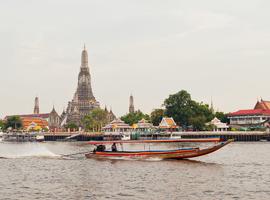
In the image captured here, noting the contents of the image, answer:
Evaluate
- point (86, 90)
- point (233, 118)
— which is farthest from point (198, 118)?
point (86, 90)

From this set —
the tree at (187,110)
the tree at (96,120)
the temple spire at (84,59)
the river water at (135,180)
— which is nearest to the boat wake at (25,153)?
the river water at (135,180)

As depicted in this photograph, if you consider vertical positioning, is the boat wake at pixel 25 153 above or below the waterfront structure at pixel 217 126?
below

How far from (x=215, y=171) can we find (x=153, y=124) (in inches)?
3873

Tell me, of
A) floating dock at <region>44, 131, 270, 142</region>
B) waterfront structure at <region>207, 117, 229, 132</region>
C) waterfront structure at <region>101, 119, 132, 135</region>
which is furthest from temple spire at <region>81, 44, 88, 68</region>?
waterfront structure at <region>207, 117, 229, 132</region>

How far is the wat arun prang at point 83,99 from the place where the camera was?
177m

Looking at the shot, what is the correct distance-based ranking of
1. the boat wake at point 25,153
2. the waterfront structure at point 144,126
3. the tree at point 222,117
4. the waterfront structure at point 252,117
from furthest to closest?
1. the tree at point 222,117
2. the waterfront structure at point 144,126
3. the waterfront structure at point 252,117
4. the boat wake at point 25,153

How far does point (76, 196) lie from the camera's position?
24875 millimetres

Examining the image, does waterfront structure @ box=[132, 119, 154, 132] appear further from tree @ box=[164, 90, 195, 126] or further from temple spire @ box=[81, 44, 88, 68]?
temple spire @ box=[81, 44, 88, 68]

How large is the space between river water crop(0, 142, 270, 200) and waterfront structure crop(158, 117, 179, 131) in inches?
2991

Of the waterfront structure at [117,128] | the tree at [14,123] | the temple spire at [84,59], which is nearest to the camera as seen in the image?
the waterfront structure at [117,128]

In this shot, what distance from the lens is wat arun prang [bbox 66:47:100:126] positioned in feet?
580

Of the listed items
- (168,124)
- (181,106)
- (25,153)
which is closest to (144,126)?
(168,124)

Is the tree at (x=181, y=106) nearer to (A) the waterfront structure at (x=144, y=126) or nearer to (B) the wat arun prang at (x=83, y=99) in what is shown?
(A) the waterfront structure at (x=144, y=126)

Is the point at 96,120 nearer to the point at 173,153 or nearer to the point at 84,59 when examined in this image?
the point at 84,59
